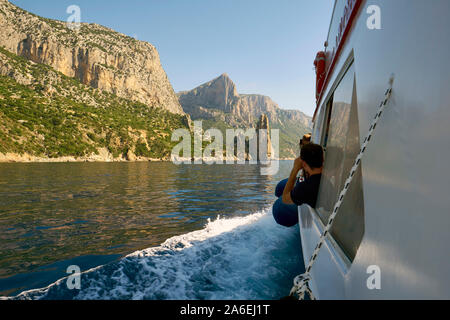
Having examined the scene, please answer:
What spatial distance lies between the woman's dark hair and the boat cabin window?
122 mm

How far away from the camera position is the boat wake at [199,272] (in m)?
3.45

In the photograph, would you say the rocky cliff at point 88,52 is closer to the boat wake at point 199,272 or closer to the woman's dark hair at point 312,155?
the boat wake at point 199,272

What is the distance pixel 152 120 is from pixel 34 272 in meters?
94.9

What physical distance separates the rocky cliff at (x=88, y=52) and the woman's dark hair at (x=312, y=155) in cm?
10807

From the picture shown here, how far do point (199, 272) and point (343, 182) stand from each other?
3.01 meters

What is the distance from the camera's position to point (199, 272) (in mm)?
4133
